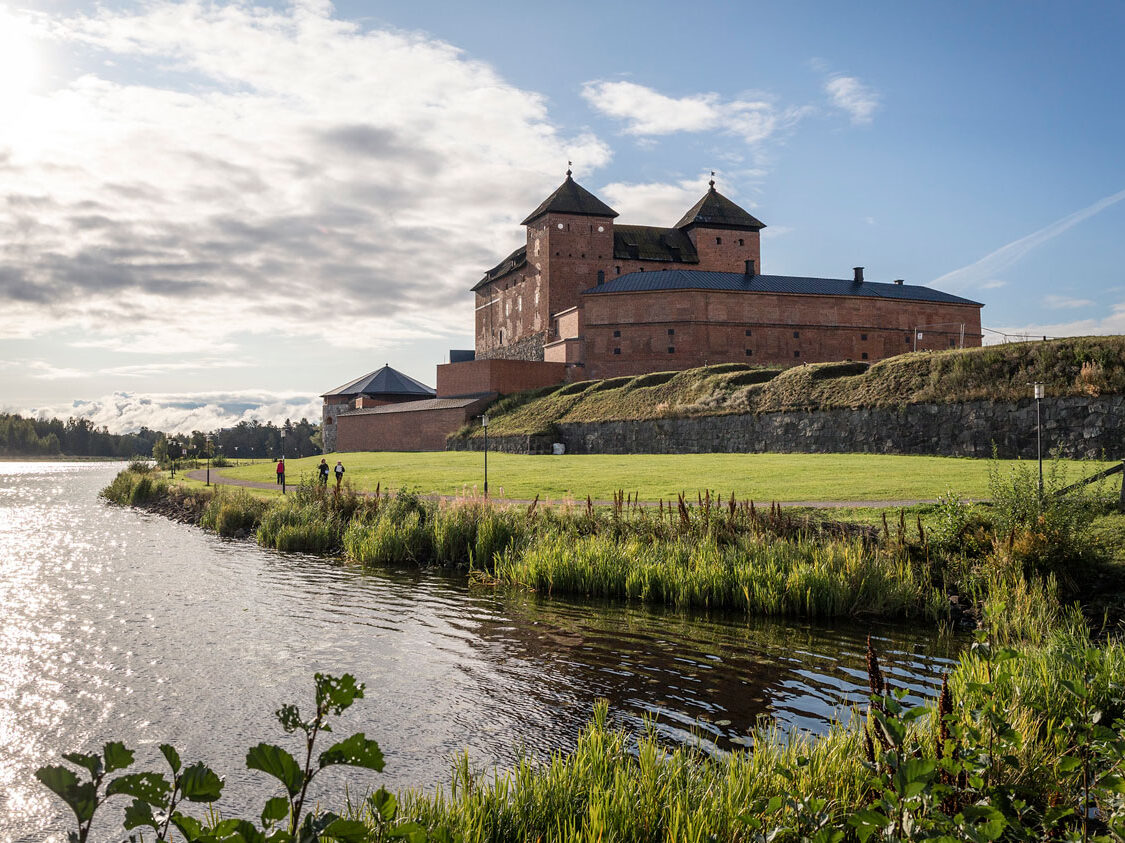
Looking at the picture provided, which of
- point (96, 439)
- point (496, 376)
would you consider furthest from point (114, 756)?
point (96, 439)

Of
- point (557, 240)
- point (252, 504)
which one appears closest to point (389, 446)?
point (557, 240)

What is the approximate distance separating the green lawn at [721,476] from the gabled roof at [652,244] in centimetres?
3529

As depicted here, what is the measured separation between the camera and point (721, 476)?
86.1 feet

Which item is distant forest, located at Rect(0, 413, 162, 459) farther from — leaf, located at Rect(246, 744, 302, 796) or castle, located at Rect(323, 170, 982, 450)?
leaf, located at Rect(246, 744, 302, 796)

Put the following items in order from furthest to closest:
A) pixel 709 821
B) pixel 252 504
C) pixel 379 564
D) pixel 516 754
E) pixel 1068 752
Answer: pixel 252 504 → pixel 379 564 → pixel 516 754 → pixel 1068 752 → pixel 709 821

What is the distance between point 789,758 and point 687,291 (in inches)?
2244

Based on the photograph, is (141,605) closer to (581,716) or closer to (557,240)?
(581,716)

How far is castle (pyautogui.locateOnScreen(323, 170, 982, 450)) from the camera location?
60.5 m

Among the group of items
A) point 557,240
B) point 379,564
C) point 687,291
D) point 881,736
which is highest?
point 557,240

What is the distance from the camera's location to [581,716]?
7395 mm

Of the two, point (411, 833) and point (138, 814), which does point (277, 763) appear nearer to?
point (138, 814)

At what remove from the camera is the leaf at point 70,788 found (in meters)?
1.75

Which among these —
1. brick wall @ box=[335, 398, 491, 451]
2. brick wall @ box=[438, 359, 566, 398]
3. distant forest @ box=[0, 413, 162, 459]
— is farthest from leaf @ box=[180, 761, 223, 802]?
distant forest @ box=[0, 413, 162, 459]

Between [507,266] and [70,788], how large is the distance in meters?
79.2
